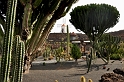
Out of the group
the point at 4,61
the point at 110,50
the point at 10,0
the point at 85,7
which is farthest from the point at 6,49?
the point at 85,7

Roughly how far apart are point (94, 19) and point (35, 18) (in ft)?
37.8

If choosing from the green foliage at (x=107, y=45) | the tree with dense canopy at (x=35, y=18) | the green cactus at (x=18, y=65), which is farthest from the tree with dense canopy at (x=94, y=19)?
the green cactus at (x=18, y=65)

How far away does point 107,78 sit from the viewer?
23.6ft

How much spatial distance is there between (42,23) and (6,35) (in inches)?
192

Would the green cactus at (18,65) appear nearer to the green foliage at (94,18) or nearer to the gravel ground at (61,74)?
the gravel ground at (61,74)

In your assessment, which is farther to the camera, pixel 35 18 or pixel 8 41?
pixel 35 18

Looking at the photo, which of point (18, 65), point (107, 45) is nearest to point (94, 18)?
point (107, 45)

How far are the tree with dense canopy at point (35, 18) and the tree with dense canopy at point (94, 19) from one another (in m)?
10.7

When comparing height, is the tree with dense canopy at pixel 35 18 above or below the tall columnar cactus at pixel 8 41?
above

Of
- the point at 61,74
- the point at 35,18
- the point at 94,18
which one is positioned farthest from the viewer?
the point at 94,18

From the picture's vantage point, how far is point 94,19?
19.7 metres

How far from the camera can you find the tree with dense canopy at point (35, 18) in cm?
780

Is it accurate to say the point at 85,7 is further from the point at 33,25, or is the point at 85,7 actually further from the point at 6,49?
the point at 6,49

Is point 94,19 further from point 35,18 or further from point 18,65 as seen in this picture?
point 18,65
